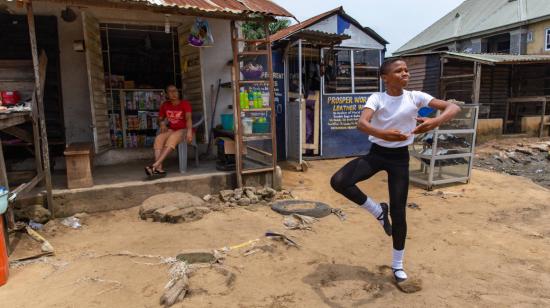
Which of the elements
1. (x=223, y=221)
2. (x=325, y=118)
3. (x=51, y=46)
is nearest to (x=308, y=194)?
(x=223, y=221)

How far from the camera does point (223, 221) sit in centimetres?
502

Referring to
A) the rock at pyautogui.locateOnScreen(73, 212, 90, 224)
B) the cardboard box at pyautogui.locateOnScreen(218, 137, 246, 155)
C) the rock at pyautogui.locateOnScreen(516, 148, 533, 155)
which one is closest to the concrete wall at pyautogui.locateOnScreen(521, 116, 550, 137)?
the rock at pyautogui.locateOnScreen(516, 148, 533, 155)

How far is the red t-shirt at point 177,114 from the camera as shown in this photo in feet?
20.1

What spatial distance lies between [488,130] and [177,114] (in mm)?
11362

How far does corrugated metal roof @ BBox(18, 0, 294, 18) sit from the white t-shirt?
9.58 feet

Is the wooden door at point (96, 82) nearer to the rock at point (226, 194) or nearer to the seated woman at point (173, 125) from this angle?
the seated woman at point (173, 125)

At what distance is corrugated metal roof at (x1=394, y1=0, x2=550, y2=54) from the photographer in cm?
1939

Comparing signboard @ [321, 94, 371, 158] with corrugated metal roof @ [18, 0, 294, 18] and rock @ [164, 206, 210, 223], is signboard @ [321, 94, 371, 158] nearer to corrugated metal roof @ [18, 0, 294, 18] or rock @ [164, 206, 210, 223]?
corrugated metal roof @ [18, 0, 294, 18]

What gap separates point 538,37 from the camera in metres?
18.9

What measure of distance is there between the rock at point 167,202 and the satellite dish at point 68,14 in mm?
3342

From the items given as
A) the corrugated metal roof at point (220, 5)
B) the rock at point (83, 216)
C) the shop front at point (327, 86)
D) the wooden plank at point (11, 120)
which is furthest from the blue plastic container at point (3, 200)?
the shop front at point (327, 86)

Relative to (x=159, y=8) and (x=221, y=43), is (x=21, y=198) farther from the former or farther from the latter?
(x=221, y=43)

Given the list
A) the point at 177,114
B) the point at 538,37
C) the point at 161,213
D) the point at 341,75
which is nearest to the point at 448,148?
the point at 341,75

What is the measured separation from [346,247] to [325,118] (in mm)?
5172
